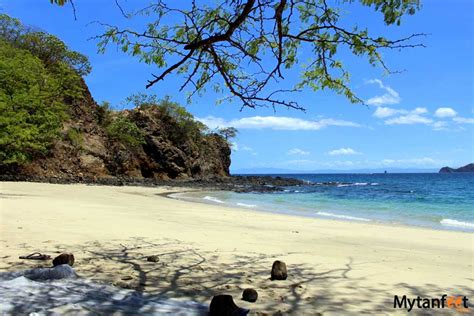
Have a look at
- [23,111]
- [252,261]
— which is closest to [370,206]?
[23,111]

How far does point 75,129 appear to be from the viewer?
42000mm

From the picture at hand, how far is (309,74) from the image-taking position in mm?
6258

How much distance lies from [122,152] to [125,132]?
3.22 meters

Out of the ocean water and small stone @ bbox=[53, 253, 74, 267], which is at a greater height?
small stone @ bbox=[53, 253, 74, 267]

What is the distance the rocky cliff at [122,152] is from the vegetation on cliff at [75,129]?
0.10 meters

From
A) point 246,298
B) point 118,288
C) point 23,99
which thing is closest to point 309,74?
point 246,298

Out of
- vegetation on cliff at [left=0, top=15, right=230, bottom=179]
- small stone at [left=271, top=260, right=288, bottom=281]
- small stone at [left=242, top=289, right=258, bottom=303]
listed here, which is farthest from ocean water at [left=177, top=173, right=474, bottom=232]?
small stone at [left=242, top=289, right=258, bottom=303]

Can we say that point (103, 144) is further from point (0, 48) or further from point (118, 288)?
point (118, 288)

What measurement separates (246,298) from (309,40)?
343cm

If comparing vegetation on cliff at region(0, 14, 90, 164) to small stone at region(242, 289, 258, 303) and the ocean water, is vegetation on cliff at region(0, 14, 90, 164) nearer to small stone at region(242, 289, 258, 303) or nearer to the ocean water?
the ocean water

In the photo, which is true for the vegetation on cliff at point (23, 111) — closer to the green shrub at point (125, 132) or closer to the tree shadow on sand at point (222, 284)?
the tree shadow on sand at point (222, 284)

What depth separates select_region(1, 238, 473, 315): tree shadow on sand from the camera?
13.9 feet

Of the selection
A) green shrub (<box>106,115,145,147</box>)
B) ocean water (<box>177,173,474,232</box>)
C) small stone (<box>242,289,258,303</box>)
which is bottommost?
ocean water (<box>177,173,474,232</box>)

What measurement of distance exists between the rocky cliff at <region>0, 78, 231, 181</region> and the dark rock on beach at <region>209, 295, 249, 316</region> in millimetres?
31072
